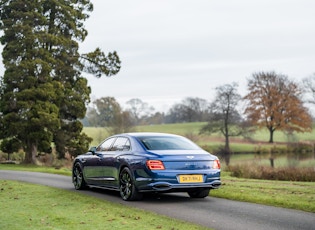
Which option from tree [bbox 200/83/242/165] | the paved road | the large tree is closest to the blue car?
the paved road

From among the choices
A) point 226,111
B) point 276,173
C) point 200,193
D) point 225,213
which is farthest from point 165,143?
point 226,111

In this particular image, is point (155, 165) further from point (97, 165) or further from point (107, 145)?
point (97, 165)

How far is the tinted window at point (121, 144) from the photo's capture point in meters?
13.3

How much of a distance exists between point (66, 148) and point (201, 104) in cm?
10086

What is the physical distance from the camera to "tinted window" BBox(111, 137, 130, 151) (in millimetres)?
13297

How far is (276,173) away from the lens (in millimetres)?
25891

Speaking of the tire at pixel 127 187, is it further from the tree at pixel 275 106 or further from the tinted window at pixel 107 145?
the tree at pixel 275 106

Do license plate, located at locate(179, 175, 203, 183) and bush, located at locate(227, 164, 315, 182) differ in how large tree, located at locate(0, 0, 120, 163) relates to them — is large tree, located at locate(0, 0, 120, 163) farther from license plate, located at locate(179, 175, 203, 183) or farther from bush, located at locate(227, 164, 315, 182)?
license plate, located at locate(179, 175, 203, 183)

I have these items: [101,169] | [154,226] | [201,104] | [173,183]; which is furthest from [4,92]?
[201,104]

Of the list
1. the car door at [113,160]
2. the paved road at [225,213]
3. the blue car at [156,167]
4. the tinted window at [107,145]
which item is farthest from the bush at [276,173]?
the car door at [113,160]

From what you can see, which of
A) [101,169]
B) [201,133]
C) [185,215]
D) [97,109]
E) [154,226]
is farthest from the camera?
[97,109]

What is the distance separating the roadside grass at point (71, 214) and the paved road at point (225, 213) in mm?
551

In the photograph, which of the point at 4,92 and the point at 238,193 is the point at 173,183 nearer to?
the point at 238,193

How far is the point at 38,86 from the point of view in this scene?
3566cm
